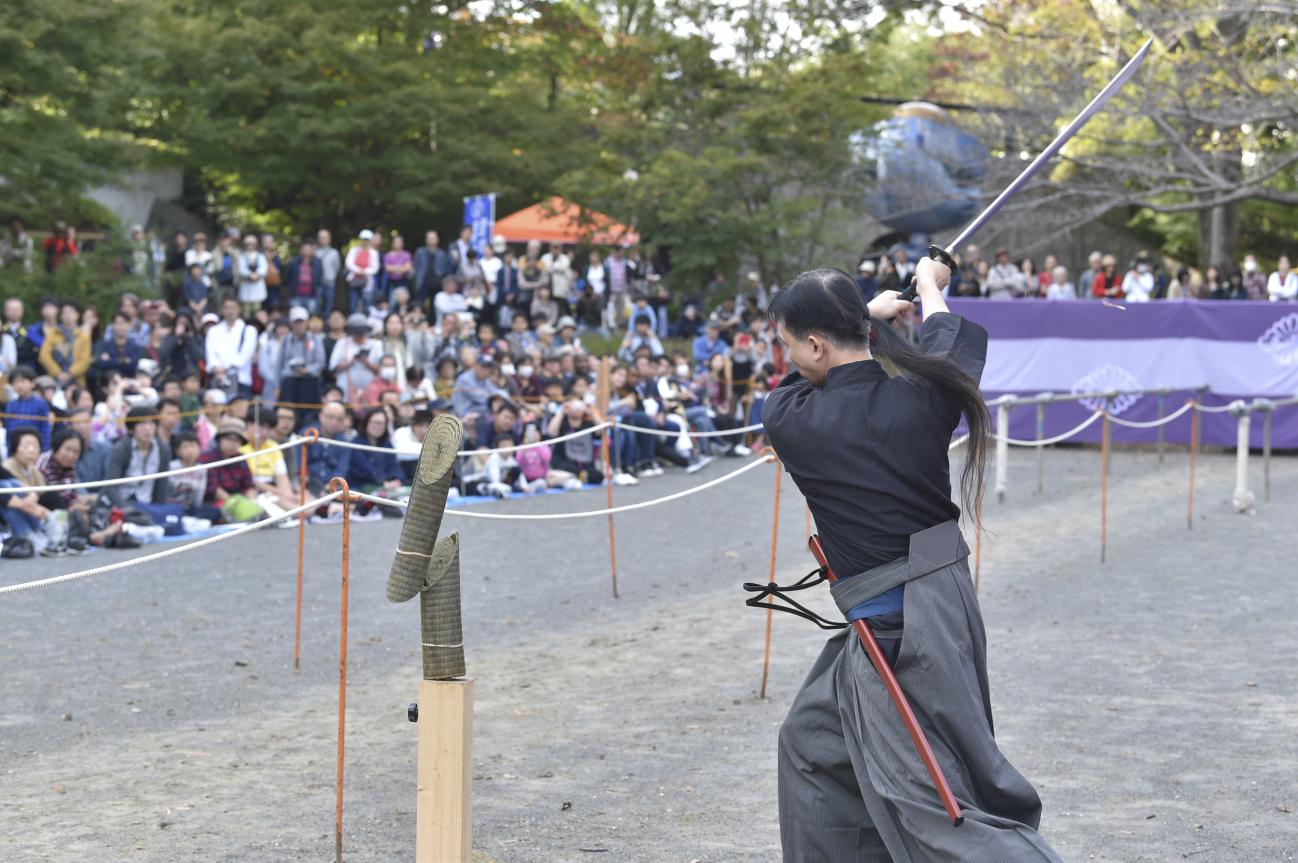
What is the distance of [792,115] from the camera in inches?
948

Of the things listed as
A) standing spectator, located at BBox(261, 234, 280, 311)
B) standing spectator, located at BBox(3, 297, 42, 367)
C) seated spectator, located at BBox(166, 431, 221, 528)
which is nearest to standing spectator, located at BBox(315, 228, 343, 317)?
standing spectator, located at BBox(261, 234, 280, 311)

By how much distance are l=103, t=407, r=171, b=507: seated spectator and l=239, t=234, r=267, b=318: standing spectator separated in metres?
6.85

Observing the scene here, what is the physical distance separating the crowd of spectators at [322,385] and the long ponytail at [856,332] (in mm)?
5286

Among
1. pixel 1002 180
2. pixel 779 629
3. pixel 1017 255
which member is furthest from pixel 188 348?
pixel 1017 255

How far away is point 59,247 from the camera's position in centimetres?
1873

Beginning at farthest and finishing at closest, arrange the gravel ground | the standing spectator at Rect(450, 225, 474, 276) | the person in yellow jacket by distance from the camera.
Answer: the standing spectator at Rect(450, 225, 474, 276) < the person in yellow jacket < the gravel ground

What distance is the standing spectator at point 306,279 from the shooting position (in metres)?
19.2

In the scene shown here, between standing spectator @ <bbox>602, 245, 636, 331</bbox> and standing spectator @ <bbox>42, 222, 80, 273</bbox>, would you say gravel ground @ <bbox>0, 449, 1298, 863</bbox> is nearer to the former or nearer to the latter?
standing spectator @ <bbox>42, 222, 80, 273</bbox>

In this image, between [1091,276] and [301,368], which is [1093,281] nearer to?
[1091,276]

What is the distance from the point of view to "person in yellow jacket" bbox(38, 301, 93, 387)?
47.6ft

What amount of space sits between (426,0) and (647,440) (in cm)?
1179

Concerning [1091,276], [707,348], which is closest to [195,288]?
[707,348]

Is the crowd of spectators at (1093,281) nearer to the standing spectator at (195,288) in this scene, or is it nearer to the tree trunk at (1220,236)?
the tree trunk at (1220,236)

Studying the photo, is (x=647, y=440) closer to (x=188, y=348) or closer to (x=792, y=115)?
(x=188, y=348)
